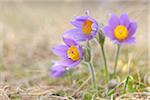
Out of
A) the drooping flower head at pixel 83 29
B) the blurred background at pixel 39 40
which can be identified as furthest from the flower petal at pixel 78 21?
the blurred background at pixel 39 40

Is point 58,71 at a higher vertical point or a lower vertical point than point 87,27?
lower

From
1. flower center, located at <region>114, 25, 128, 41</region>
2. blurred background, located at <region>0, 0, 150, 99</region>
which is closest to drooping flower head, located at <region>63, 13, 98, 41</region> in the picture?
flower center, located at <region>114, 25, 128, 41</region>

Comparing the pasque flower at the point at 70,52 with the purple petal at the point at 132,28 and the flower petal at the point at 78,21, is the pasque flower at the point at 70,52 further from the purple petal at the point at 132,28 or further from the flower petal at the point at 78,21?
the purple petal at the point at 132,28

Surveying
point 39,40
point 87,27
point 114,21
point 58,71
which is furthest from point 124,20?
point 39,40

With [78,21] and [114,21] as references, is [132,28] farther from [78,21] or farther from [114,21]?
[78,21]

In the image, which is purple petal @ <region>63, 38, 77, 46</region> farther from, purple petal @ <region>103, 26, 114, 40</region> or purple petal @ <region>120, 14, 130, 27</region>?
purple petal @ <region>120, 14, 130, 27</region>

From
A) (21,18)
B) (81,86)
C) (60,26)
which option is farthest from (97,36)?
(21,18)

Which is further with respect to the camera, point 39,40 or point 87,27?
A: point 39,40

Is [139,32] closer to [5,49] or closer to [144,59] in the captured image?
[144,59]
